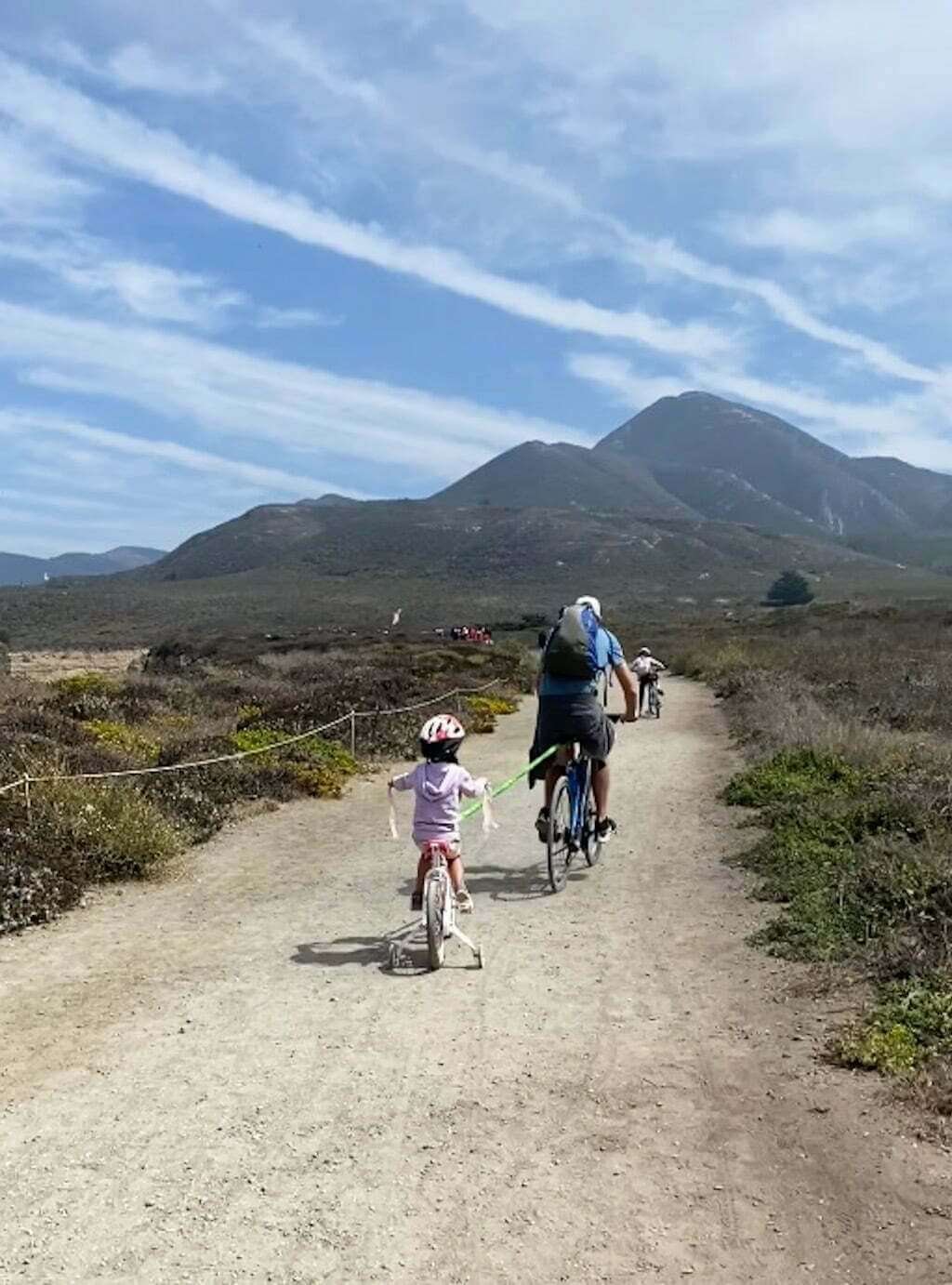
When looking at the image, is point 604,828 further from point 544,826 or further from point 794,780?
point 794,780

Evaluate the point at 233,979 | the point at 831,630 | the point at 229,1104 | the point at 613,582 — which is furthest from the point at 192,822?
the point at 613,582

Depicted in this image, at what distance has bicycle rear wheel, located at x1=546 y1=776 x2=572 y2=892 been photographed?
27.6ft

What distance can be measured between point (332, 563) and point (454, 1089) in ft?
447

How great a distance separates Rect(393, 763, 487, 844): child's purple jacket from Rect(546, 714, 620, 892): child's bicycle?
5.38 ft

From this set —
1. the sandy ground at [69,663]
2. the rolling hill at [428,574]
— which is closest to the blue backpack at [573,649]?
the sandy ground at [69,663]

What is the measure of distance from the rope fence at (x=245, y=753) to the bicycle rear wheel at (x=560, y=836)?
4.13 metres

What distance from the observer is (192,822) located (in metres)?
10.8

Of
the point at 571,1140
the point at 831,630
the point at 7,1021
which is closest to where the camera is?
the point at 571,1140

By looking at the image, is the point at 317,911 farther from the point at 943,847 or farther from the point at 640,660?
the point at 640,660

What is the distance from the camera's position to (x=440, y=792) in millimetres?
6781

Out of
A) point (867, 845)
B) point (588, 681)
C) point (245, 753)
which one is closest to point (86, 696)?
point (245, 753)

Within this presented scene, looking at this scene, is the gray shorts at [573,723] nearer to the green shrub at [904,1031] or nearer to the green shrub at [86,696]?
the green shrub at [904,1031]

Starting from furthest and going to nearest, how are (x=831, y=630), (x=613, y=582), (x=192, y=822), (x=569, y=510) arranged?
1. (x=569, y=510)
2. (x=613, y=582)
3. (x=831, y=630)
4. (x=192, y=822)

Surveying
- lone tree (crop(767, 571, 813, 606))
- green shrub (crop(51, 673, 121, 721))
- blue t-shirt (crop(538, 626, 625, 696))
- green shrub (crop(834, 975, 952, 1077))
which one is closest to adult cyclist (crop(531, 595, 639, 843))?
blue t-shirt (crop(538, 626, 625, 696))
